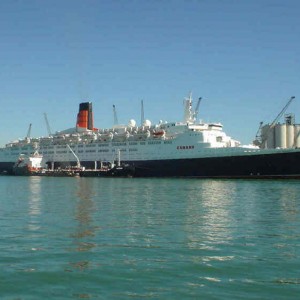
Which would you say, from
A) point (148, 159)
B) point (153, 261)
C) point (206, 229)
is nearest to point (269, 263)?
point (153, 261)

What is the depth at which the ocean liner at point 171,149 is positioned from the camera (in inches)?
2603

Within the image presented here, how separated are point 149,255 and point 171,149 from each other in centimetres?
6224

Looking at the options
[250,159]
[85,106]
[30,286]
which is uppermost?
[85,106]

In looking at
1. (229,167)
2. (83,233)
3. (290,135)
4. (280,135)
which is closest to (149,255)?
(83,233)

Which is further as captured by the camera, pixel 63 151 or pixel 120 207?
pixel 63 151

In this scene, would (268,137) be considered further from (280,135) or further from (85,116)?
(85,116)

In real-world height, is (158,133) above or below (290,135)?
below

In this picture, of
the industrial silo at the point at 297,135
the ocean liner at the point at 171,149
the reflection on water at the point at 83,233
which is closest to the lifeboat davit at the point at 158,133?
the ocean liner at the point at 171,149

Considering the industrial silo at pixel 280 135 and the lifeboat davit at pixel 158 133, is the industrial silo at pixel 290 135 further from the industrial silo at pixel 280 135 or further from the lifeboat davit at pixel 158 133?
the lifeboat davit at pixel 158 133

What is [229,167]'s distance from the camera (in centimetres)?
6788

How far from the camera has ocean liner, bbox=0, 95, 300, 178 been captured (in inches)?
2603

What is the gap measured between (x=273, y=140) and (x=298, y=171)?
97.0ft

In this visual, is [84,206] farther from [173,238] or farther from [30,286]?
[30,286]

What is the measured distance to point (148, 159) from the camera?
7906cm
